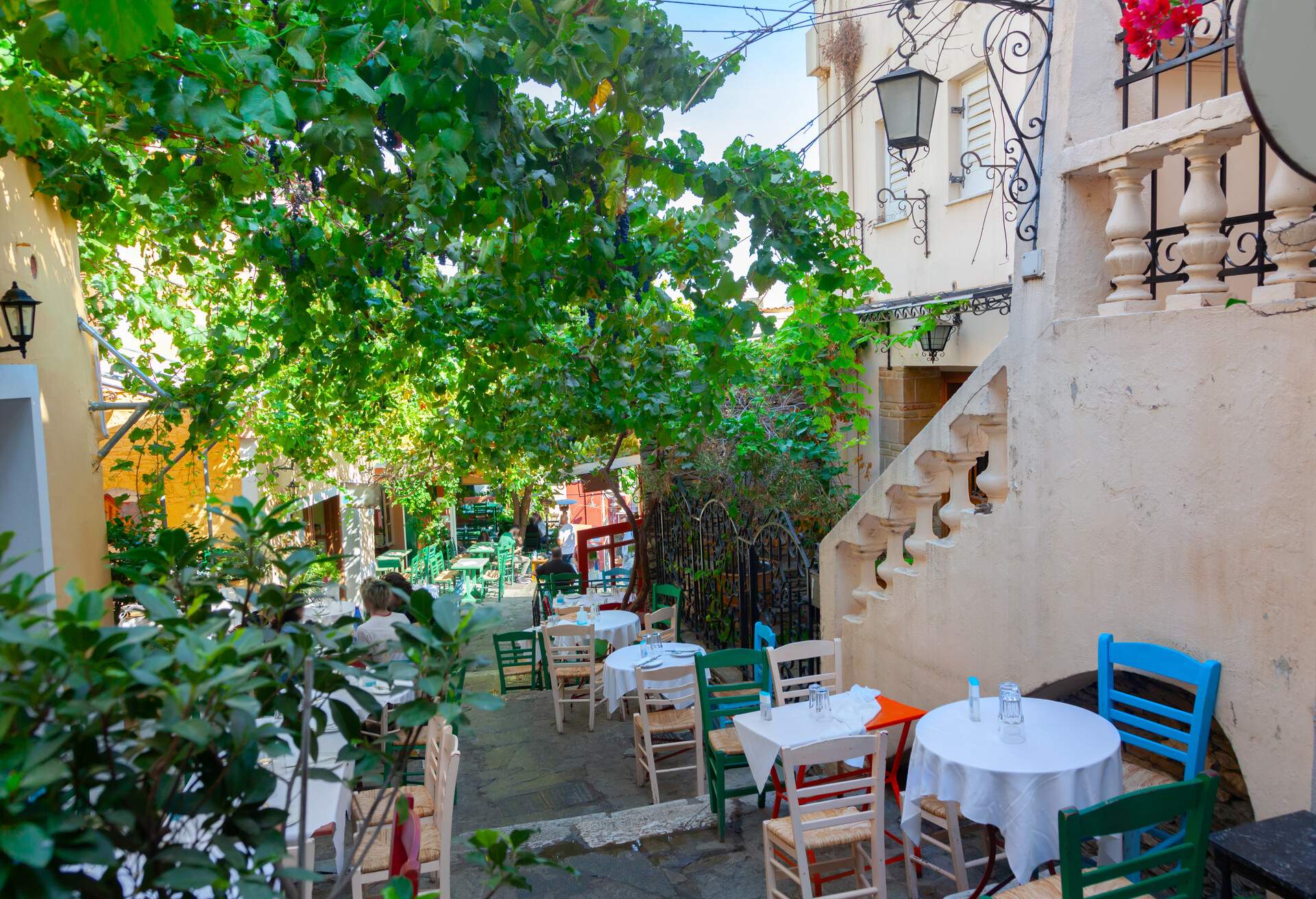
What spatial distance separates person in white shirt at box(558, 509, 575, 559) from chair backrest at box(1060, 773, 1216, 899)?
12879mm

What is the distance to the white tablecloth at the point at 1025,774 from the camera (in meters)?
3.46

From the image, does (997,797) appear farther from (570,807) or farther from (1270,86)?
(570,807)

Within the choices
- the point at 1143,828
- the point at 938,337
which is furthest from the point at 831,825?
the point at 938,337

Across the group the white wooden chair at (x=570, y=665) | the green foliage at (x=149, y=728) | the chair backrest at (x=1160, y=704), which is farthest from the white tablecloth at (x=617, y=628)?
the green foliage at (x=149, y=728)

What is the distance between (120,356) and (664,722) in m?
5.11

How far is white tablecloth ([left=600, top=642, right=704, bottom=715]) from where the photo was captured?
6609 millimetres

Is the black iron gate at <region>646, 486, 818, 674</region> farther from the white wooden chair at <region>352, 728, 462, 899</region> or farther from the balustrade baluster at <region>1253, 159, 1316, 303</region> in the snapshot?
the balustrade baluster at <region>1253, 159, 1316, 303</region>

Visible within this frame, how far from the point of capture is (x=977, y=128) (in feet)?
29.5

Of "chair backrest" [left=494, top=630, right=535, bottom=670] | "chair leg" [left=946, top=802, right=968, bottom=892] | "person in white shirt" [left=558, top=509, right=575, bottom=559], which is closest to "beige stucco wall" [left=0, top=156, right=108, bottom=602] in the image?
"chair backrest" [left=494, top=630, right=535, bottom=670]

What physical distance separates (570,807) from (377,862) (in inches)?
79.6

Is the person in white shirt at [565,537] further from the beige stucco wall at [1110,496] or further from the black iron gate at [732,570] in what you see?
the beige stucco wall at [1110,496]

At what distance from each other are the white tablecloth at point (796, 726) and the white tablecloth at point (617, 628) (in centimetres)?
337

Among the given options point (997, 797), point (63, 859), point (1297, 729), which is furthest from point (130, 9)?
point (1297, 729)

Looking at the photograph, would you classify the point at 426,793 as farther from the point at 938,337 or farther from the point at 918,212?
the point at 918,212
